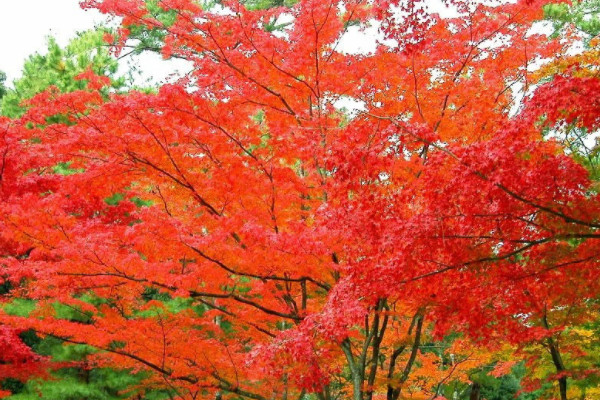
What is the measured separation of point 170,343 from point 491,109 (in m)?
5.45

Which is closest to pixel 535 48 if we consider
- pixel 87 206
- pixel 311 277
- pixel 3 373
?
pixel 311 277

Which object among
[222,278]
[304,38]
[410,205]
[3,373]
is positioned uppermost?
[304,38]

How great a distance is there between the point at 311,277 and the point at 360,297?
152 centimetres

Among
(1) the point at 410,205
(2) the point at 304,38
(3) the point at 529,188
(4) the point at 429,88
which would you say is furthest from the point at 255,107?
(3) the point at 529,188

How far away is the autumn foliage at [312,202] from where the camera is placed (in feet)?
16.4

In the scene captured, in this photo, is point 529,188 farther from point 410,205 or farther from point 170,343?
point 170,343

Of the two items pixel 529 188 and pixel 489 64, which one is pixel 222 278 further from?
pixel 489 64

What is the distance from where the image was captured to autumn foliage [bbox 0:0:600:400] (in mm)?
5000

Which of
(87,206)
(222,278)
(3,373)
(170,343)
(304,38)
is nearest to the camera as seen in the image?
(222,278)

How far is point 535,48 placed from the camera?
289 inches

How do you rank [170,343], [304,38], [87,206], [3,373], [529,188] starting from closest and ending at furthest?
[529,188] < [304,38] < [170,343] < [3,373] < [87,206]

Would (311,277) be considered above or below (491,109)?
below

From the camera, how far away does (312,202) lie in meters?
7.42

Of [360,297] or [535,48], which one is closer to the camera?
[360,297]
